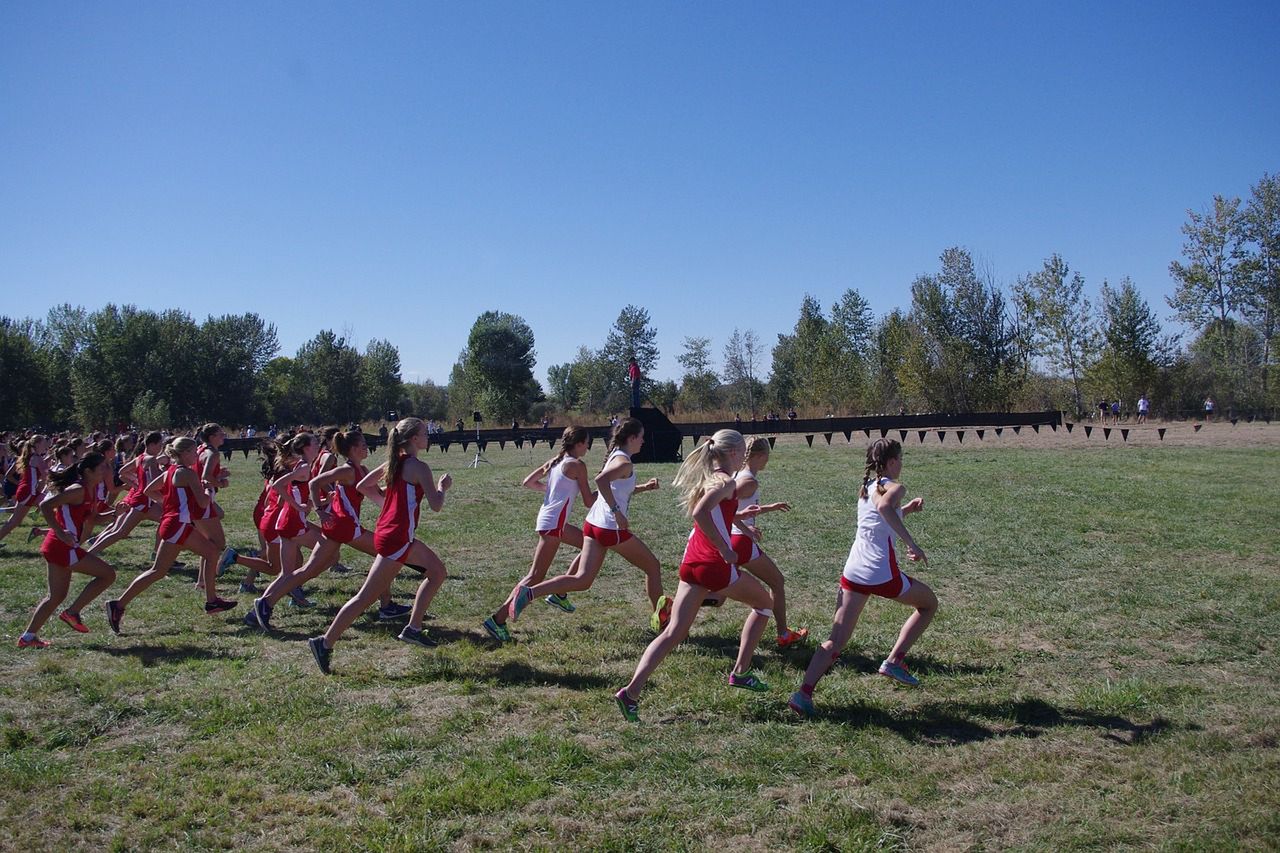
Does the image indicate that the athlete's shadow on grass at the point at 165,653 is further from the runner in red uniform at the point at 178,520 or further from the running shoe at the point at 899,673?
the running shoe at the point at 899,673

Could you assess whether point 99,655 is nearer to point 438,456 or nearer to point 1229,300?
point 438,456

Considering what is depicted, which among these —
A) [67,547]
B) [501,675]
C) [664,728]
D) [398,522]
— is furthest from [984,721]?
[67,547]

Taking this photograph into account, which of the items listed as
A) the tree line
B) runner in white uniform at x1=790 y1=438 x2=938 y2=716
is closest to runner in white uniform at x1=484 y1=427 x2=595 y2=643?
runner in white uniform at x1=790 y1=438 x2=938 y2=716

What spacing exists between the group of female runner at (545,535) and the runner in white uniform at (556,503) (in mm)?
15

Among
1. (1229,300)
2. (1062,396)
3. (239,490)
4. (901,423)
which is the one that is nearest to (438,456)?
(239,490)

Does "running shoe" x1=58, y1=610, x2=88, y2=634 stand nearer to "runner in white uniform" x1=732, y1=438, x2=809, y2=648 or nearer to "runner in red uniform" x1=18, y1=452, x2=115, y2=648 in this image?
"runner in red uniform" x1=18, y1=452, x2=115, y2=648

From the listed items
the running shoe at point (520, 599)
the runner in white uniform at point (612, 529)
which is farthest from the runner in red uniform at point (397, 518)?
the runner in white uniform at point (612, 529)

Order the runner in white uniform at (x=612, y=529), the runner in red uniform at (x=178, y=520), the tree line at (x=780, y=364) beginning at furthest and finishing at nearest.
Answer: the tree line at (x=780, y=364)
the runner in red uniform at (x=178, y=520)
the runner in white uniform at (x=612, y=529)

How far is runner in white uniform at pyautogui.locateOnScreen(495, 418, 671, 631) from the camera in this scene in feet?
21.4

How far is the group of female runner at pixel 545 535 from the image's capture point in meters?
5.22

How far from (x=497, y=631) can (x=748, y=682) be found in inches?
93.9

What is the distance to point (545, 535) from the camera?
7.30m

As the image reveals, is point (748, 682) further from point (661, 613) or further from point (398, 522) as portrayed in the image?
point (398, 522)

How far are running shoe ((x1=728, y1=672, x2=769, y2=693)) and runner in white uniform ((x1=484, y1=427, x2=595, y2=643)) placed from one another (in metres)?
1.81
